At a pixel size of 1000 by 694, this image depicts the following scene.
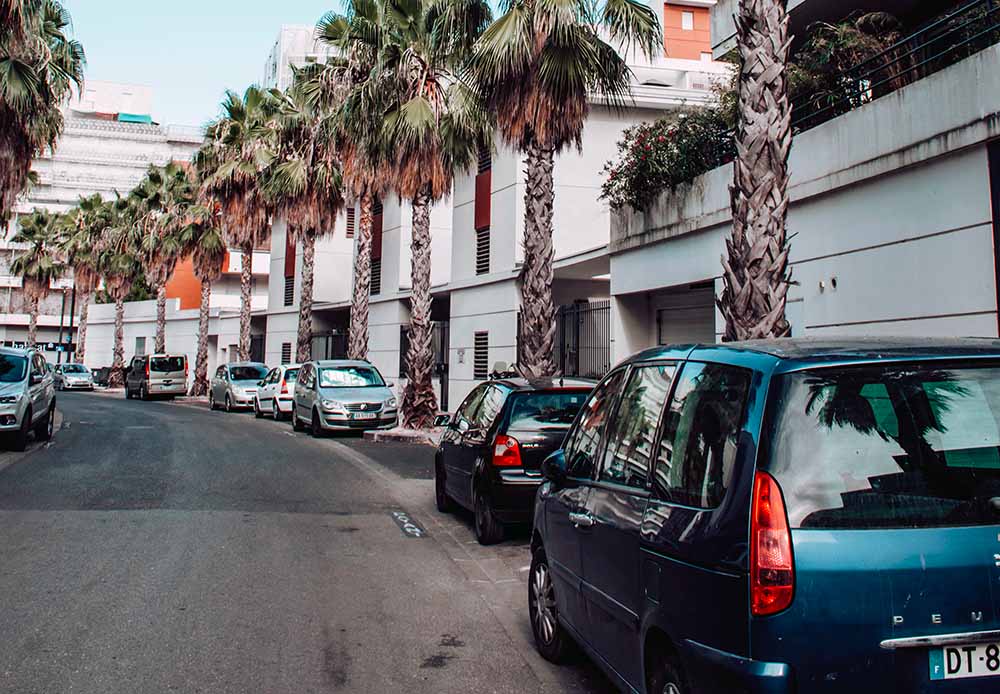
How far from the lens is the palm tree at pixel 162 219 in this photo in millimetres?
40906

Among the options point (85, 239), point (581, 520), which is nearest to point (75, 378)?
point (85, 239)

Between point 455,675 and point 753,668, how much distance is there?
94.8 inches

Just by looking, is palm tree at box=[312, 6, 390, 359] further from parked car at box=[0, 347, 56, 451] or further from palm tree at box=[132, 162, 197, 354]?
palm tree at box=[132, 162, 197, 354]

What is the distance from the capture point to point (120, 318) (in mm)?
50250

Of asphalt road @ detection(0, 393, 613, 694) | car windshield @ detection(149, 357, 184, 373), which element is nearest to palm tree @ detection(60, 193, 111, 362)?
car windshield @ detection(149, 357, 184, 373)

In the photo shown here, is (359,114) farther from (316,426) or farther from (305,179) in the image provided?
(316,426)

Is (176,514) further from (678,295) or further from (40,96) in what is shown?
(40,96)

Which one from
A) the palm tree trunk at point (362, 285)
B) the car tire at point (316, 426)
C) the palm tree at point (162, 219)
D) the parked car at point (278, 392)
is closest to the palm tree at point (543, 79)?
the car tire at point (316, 426)

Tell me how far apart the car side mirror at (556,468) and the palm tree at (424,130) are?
1542cm

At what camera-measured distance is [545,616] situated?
502 cm

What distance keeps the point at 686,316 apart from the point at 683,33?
1297 inches

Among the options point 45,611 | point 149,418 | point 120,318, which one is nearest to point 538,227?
point 45,611

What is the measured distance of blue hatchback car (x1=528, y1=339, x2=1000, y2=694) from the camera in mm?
2619

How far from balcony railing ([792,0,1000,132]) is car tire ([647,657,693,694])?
933 cm
